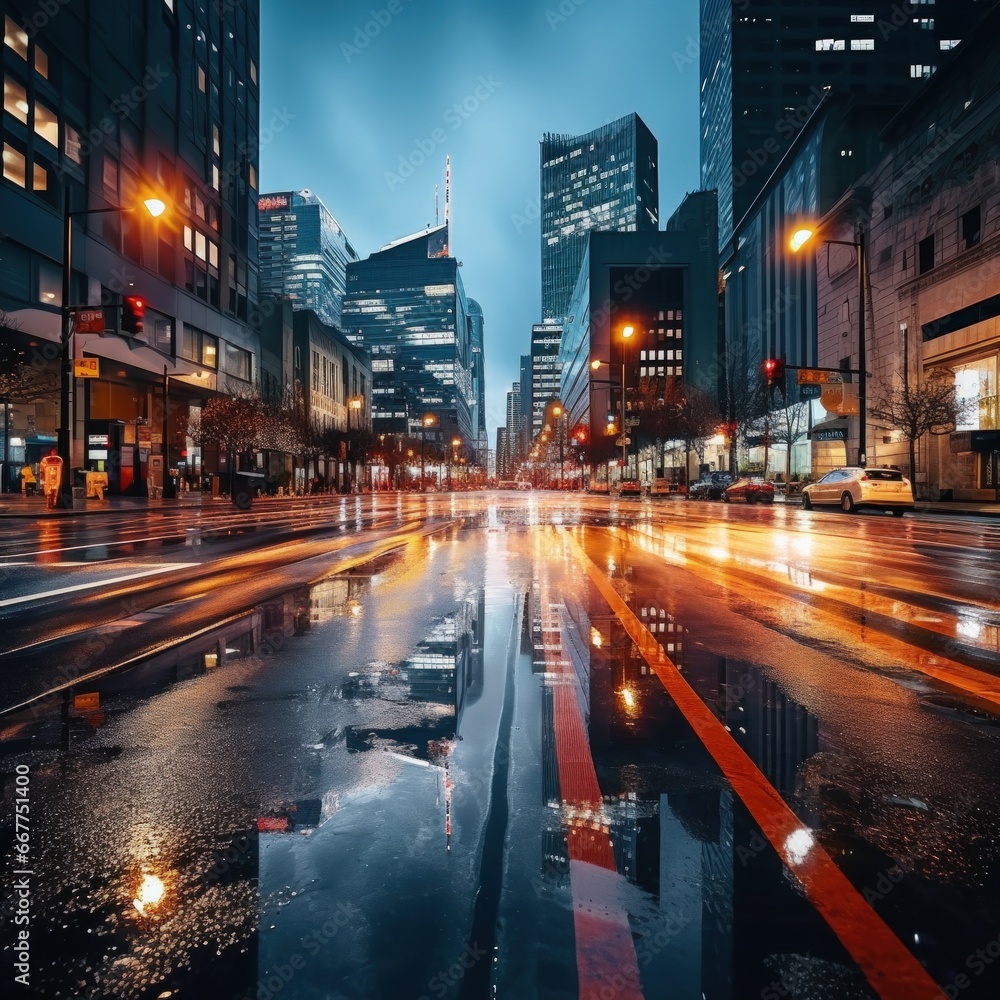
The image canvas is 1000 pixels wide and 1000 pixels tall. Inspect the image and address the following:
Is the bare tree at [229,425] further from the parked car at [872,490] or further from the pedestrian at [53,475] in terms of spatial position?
the parked car at [872,490]

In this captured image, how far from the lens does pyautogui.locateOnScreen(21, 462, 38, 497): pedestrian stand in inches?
1444

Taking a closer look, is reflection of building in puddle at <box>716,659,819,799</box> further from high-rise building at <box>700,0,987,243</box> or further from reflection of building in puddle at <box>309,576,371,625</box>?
high-rise building at <box>700,0,987,243</box>

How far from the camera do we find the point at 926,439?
3734 cm

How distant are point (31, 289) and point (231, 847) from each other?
38031 mm

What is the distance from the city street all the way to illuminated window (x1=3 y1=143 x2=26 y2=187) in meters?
33.4

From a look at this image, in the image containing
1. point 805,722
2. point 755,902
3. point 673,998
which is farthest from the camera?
point 805,722

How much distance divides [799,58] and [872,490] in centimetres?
11068

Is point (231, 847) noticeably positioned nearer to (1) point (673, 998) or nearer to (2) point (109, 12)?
(1) point (673, 998)

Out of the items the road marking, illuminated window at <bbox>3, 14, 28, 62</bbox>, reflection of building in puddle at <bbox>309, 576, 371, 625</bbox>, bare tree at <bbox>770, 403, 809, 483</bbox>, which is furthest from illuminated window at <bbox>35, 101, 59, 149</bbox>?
bare tree at <bbox>770, 403, 809, 483</bbox>

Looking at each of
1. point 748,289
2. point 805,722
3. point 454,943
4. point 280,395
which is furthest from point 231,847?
point 748,289

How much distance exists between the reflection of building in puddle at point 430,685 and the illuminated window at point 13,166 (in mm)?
35875

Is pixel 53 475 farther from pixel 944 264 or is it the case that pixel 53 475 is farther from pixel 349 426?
pixel 349 426

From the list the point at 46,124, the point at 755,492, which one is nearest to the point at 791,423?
the point at 755,492

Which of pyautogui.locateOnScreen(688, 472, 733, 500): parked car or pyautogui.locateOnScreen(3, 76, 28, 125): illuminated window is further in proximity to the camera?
pyautogui.locateOnScreen(688, 472, 733, 500): parked car
